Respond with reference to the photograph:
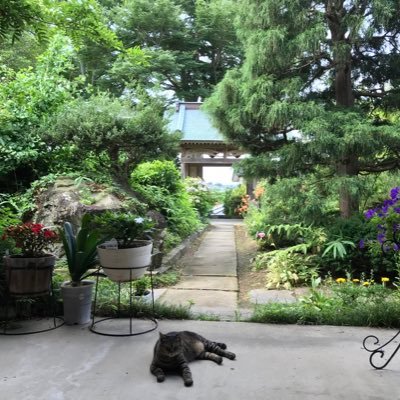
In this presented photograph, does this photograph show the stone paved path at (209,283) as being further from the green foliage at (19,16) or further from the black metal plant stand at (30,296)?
the green foliage at (19,16)

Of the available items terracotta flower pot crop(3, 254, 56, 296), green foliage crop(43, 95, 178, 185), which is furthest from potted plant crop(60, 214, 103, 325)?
green foliage crop(43, 95, 178, 185)

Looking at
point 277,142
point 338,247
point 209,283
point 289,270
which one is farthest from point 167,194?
point 338,247

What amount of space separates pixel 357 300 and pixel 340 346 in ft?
3.09

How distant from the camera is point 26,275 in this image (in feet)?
10.3

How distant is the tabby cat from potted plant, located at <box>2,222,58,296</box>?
1.21m

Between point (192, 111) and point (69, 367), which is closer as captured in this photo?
point (69, 367)

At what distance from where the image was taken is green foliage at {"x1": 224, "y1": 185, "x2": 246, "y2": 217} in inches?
605

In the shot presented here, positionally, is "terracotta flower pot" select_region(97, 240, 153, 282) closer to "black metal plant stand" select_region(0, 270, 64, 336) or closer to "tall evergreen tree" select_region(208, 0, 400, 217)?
"black metal plant stand" select_region(0, 270, 64, 336)

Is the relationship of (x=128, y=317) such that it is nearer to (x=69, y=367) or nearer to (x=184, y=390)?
(x=69, y=367)

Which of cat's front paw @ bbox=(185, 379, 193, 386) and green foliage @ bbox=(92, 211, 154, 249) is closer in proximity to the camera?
cat's front paw @ bbox=(185, 379, 193, 386)

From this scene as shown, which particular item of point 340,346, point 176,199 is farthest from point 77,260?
point 176,199

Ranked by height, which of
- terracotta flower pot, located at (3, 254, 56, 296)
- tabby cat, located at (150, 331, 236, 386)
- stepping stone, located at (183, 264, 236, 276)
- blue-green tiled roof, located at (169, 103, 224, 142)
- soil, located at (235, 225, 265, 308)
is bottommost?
soil, located at (235, 225, 265, 308)

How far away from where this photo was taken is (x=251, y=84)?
5906 mm

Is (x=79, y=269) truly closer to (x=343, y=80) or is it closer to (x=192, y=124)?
(x=343, y=80)
